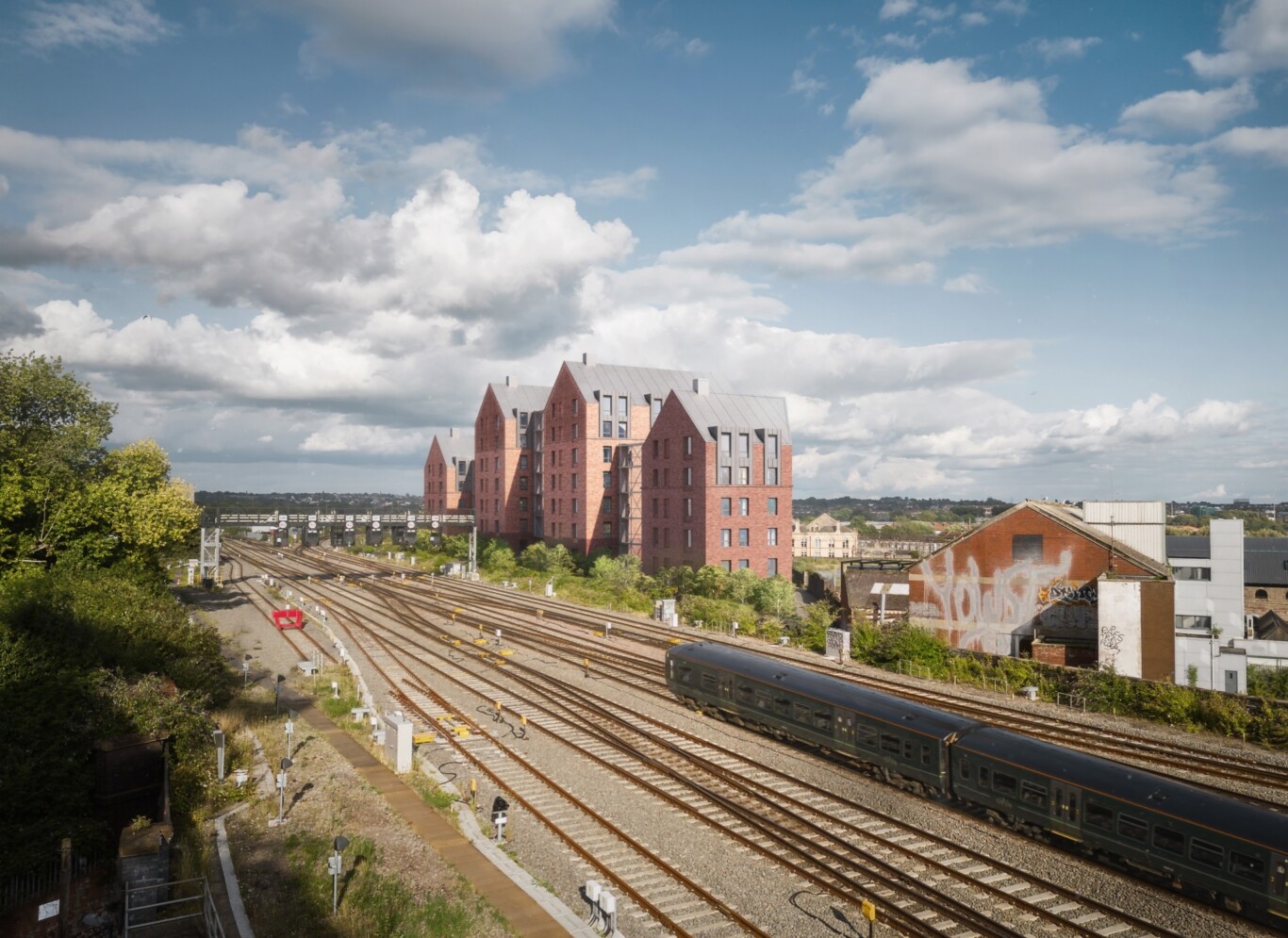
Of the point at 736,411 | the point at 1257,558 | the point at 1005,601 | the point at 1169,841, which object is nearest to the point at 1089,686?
the point at 1005,601

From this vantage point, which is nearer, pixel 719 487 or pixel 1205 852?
pixel 1205 852

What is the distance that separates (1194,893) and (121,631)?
30.0m

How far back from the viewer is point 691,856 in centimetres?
1656

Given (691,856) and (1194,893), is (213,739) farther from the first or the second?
(1194,893)

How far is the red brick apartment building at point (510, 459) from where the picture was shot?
3489 inches

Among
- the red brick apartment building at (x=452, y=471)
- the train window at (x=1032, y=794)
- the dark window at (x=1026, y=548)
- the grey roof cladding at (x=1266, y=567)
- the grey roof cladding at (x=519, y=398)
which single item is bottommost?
the grey roof cladding at (x=1266, y=567)

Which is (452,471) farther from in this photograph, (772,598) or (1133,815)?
(1133,815)

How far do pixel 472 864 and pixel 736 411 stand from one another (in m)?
53.6

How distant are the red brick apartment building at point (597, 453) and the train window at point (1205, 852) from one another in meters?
57.3

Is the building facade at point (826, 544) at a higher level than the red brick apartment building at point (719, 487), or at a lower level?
lower

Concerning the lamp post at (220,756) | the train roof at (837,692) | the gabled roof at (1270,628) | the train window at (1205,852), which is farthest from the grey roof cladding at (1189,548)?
the lamp post at (220,756)

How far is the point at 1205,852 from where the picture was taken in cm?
1447

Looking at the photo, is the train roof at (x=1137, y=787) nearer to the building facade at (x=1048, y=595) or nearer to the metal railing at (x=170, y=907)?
the metal railing at (x=170, y=907)

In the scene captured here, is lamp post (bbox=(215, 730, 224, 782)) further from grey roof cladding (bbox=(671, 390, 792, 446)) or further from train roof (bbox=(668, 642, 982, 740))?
grey roof cladding (bbox=(671, 390, 792, 446))
